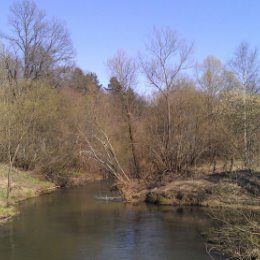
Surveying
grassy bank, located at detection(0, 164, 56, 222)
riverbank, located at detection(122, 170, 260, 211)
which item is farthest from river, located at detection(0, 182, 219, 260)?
riverbank, located at detection(122, 170, 260, 211)

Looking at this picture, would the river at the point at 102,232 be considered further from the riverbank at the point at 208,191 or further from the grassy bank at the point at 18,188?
the riverbank at the point at 208,191

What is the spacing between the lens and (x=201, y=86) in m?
50.1

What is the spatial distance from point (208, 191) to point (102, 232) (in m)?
10.0

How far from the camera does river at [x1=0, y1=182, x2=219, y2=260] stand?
19.6 metres

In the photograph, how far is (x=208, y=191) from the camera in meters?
31.3

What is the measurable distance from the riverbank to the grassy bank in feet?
26.9

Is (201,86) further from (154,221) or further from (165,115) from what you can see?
(154,221)

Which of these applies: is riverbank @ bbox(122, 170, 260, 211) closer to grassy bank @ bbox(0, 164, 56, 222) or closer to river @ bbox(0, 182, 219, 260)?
river @ bbox(0, 182, 219, 260)

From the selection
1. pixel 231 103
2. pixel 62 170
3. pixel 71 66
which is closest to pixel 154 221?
pixel 231 103

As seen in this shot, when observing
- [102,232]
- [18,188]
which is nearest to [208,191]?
[102,232]

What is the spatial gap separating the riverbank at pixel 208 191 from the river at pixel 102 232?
1476 mm

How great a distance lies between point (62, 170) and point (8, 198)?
16.3m

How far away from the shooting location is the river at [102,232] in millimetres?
19578

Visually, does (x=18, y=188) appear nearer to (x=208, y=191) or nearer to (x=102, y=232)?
(x=102, y=232)
